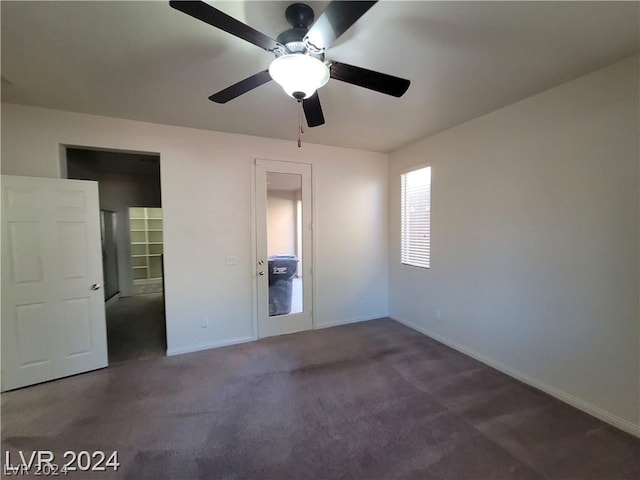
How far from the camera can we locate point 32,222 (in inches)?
99.6

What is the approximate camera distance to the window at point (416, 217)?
3646 millimetres

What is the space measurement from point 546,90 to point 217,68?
105 inches

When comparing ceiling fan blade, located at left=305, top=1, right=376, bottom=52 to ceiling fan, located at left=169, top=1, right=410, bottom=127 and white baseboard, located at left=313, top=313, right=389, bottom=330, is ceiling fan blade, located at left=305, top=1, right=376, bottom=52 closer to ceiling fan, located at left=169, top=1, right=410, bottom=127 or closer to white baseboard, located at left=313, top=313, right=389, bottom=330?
ceiling fan, located at left=169, top=1, right=410, bottom=127

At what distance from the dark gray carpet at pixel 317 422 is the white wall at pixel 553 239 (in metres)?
0.32

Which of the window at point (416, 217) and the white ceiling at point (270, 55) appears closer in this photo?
the white ceiling at point (270, 55)

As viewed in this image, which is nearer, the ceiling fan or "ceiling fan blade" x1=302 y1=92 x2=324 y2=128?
the ceiling fan

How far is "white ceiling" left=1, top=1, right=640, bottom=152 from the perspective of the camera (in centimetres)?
150

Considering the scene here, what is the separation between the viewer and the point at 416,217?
3.83 meters

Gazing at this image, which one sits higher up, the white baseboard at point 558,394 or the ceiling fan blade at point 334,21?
the ceiling fan blade at point 334,21

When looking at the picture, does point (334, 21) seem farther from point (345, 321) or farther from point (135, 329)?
point (135, 329)

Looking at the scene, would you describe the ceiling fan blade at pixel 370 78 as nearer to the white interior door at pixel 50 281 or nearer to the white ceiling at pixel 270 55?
the white ceiling at pixel 270 55

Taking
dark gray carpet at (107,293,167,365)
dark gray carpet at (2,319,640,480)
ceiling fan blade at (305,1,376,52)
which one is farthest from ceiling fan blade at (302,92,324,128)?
dark gray carpet at (107,293,167,365)

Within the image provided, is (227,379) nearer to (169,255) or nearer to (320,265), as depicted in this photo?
(169,255)

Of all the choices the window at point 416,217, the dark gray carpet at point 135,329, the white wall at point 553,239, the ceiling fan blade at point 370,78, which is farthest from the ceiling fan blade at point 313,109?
the dark gray carpet at point 135,329
